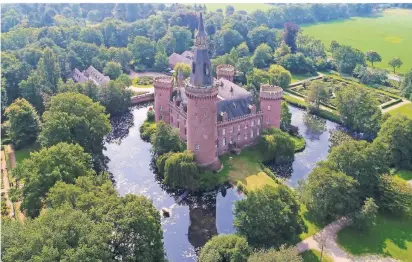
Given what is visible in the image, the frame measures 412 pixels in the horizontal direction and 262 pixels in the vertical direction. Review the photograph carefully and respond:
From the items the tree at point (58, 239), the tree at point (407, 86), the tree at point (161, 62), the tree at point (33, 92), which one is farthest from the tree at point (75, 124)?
the tree at point (407, 86)

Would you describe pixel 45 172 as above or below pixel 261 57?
above

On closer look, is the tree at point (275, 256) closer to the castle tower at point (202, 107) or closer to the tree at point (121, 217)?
the tree at point (121, 217)

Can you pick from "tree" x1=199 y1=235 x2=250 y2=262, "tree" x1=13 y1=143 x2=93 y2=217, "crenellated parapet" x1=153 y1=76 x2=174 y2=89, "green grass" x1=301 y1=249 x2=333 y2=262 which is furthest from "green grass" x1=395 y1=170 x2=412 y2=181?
"tree" x1=13 y1=143 x2=93 y2=217

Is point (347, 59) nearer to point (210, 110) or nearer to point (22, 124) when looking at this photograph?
point (210, 110)

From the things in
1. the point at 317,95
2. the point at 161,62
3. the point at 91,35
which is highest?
the point at 91,35

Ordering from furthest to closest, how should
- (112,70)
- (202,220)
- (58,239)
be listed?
1. (112,70)
2. (202,220)
3. (58,239)

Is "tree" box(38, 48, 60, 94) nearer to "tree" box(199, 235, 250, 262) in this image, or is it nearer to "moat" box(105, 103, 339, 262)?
"moat" box(105, 103, 339, 262)

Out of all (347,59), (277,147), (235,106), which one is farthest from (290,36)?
(277,147)
